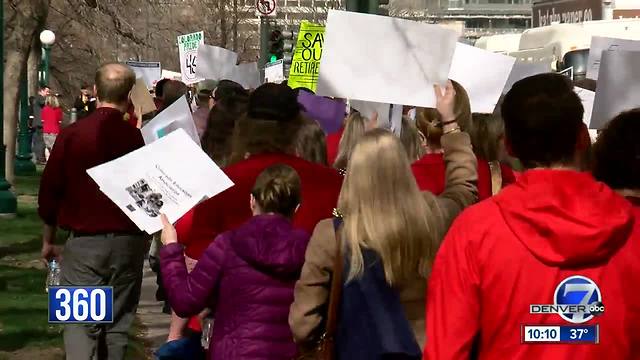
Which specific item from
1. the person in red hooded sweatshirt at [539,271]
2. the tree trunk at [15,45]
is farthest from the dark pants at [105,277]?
the tree trunk at [15,45]

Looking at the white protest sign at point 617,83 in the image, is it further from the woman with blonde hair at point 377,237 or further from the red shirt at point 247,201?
the woman with blonde hair at point 377,237

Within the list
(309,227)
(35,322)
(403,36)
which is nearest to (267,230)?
(309,227)

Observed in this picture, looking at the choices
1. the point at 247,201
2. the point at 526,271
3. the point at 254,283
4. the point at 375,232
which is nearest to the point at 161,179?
the point at 247,201

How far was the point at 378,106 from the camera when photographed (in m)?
7.38

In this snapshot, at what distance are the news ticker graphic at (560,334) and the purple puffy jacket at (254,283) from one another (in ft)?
6.21

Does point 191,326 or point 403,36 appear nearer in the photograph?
point 403,36

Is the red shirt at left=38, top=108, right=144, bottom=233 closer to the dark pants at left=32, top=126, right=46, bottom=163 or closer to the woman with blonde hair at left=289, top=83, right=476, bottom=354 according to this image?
the woman with blonde hair at left=289, top=83, right=476, bottom=354

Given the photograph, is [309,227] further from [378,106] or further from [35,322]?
[35,322]

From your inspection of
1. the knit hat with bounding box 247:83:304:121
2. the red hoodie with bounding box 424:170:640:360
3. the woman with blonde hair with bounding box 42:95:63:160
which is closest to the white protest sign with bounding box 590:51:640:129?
the knit hat with bounding box 247:83:304:121

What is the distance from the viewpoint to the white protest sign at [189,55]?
52.2 ft

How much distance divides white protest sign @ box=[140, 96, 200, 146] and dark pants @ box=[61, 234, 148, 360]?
71 cm

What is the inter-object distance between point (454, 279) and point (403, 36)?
3.04 m

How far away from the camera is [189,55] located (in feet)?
53.4

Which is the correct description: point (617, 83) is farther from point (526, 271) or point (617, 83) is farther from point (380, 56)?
point (526, 271)
